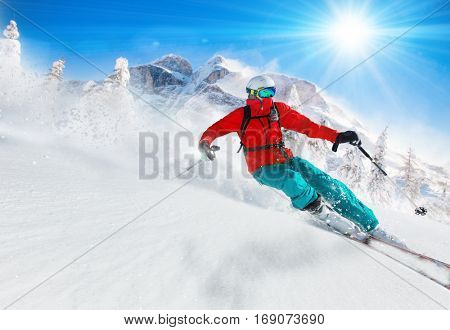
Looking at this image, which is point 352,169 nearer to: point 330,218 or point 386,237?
point 330,218

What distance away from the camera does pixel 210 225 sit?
145 inches

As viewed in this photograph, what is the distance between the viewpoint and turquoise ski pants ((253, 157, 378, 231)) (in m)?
4.63

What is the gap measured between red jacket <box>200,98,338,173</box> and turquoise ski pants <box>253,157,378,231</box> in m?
0.17

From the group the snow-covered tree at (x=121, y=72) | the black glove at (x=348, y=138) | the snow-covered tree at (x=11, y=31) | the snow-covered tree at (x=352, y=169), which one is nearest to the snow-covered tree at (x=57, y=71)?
the snow-covered tree at (x=121, y=72)

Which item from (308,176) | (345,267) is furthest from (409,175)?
(345,267)

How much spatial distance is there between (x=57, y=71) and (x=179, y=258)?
42193 millimetres

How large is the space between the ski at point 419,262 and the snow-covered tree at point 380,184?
1056 inches

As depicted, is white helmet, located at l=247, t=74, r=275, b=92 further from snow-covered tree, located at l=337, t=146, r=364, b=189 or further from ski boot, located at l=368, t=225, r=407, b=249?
snow-covered tree, located at l=337, t=146, r=364, b=189

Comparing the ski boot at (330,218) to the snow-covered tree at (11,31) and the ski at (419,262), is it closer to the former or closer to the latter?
the ski at (419,262)

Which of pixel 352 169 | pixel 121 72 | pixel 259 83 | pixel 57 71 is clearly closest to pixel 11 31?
pixel 57 71

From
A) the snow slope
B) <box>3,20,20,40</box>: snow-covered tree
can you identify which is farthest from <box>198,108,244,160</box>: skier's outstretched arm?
<box>3,20,20,40</box>: snow-covered tree

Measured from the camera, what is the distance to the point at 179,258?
2.89 metres

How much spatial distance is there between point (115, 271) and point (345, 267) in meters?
2.04

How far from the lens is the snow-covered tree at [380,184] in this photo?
92.8 ft
